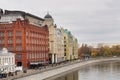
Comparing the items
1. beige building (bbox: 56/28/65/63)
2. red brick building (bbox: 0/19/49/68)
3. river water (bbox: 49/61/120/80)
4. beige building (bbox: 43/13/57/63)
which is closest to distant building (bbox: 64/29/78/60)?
beige building (bbox: 56/28/65/63)

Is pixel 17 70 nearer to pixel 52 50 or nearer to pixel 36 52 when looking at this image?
pixel 36 52

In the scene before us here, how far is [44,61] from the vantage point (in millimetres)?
117750

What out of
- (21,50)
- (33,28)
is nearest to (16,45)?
(21,50)

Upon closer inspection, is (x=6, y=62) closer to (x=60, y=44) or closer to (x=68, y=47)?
(x=60, y=44)

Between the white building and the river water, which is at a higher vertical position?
the white building

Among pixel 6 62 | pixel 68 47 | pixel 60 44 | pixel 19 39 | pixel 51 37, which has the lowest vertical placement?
pixel 6 62

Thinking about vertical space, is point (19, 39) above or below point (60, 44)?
below

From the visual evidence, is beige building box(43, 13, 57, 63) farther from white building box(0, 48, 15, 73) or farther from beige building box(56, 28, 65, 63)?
white building box(0, 48, 15, 73)

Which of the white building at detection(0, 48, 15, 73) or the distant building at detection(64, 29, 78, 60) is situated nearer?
the white building at detection(0, 48, 15, 73)

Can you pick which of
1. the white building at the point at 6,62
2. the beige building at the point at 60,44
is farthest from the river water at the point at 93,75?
the beige building at the point at 60,44

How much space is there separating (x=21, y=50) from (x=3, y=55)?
1719 centimetres

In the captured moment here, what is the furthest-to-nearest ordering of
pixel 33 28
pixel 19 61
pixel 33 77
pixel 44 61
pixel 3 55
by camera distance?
pixel 44 61 → pixel 33 28 → pixel 19 61 → pixel 3 55 → pixel 33 77

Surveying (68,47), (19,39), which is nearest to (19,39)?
(19,39)

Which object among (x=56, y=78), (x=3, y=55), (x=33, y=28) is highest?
(x=33, y=28)
